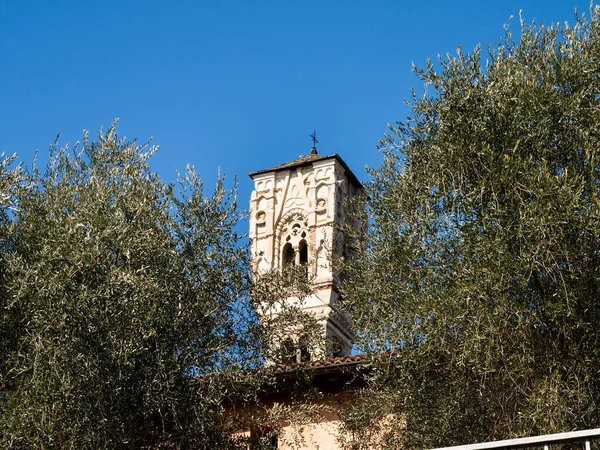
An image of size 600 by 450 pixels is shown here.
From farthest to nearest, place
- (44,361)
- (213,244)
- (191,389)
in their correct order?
(213,244) < (191,389) < (44,361)

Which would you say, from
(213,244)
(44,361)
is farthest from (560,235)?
(44,361)

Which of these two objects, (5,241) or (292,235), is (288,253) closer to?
(292,235)

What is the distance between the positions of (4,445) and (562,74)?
8.81m

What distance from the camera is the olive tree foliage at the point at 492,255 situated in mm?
12234

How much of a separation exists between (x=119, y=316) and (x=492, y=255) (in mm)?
4951

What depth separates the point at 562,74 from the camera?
13.9 meters

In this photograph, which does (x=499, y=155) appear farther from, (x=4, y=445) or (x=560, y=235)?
(x=4, y=445)

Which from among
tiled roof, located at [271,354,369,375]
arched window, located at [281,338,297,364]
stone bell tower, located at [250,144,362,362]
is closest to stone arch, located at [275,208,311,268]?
stone bell tower, located at [250,144,362,362]

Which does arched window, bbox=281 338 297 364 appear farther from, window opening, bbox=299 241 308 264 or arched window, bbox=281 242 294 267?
arched window, bbox=281 242 294 267

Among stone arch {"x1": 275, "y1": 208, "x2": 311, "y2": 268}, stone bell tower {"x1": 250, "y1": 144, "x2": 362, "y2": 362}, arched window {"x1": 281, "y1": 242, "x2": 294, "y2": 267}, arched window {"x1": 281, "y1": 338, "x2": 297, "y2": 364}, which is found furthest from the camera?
arched window {"x1": 281, "y1": 242, "x2": 294, "y2": 267}

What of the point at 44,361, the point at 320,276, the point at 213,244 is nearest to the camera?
the point at 44,361

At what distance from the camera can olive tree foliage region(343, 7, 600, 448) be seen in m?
12.2

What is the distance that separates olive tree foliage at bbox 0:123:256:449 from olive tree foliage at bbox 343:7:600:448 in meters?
2.07

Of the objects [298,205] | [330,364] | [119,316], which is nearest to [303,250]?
[298,205]
